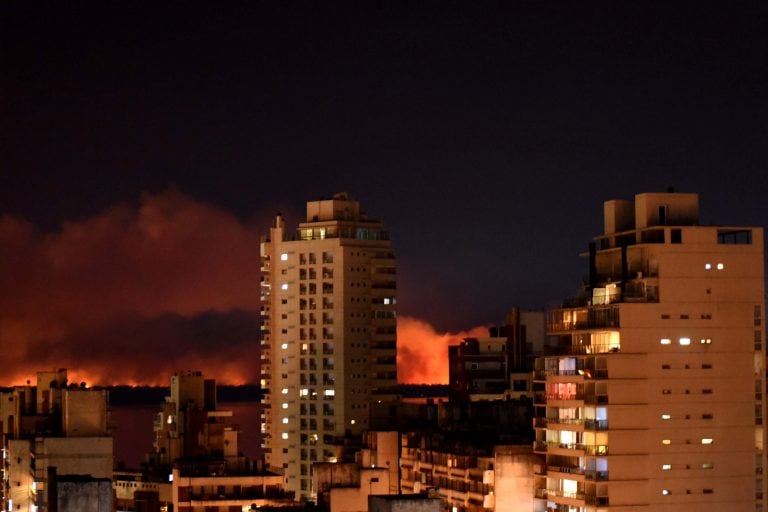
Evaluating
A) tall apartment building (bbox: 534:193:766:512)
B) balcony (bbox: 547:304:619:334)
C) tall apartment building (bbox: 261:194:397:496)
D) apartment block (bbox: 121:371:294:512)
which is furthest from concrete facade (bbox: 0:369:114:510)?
tall apartment building (bbox: 534:193:766:512)

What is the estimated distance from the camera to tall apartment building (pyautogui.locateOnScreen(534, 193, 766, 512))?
79438mm

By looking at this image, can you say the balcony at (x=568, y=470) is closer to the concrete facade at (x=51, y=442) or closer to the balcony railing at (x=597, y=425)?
the balcony railing at (x=597, y=425)

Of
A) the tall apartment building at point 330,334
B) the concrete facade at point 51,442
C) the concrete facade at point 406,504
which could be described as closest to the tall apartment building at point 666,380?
the concrete facade at point 406,504

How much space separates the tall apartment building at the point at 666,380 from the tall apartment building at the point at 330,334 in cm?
4153

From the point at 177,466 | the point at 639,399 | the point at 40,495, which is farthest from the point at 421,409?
the point at 639,399

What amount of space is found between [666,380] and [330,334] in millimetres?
45555

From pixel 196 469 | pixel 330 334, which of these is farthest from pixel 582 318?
pixel 330 334

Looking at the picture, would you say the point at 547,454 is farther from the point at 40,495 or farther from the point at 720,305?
the point at 40,495

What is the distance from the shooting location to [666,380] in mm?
80188

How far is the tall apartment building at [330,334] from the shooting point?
122938mm

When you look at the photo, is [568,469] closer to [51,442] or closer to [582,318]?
[582,318]

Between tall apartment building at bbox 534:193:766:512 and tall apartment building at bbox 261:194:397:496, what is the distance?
1635 inches

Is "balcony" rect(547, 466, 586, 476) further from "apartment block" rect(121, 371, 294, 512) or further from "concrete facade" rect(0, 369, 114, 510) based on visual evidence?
"concrete facade" rect(0, 369, 114, 510)

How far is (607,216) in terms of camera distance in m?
84.5
